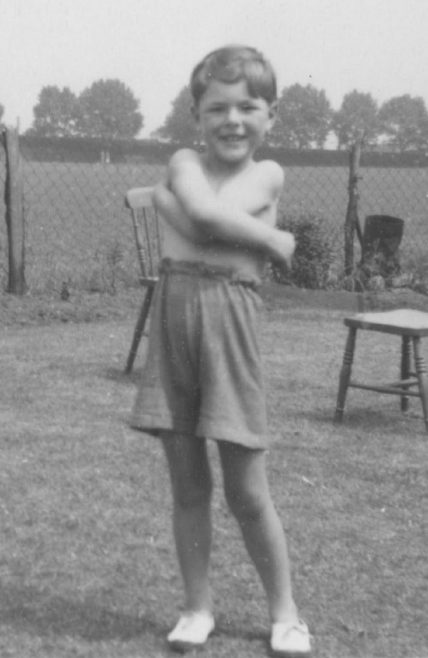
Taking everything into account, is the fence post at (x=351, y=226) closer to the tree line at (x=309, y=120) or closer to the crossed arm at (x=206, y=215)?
the tree line at (x=309, y=120)

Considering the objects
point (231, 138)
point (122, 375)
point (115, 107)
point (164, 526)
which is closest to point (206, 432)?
point (231, 138)

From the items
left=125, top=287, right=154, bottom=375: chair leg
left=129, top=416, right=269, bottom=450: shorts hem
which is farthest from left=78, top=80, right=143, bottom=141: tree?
left=129, top=416, right=269, bottom=450: shorts hem

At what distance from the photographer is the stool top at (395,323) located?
5898 mm

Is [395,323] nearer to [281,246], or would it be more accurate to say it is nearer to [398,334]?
[398,334]

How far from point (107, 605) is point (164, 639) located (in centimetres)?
32

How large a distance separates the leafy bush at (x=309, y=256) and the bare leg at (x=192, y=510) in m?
8.42

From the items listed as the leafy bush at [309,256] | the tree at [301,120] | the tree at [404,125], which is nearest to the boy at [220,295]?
the leafy bush at [309,256]

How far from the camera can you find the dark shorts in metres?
3.08

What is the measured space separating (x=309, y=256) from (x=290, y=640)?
864 centimetres

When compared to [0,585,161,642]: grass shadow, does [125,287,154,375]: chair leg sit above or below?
above

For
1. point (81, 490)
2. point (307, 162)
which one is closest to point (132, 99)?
point (307, 162)

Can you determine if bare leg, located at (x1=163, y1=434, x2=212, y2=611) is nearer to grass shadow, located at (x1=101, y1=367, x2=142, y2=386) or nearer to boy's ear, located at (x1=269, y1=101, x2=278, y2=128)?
boy's ear, located at (x1=269, y1=101, x2=278, y2=128)

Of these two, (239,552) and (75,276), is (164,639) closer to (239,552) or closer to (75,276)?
(239,552)

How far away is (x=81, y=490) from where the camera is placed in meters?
4.82
